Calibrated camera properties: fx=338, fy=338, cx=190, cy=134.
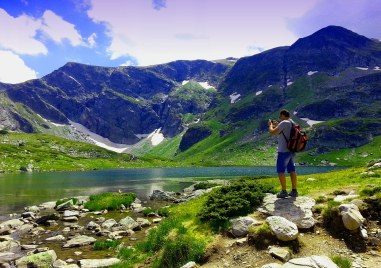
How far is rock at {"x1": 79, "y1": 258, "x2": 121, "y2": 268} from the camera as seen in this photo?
22.0 m

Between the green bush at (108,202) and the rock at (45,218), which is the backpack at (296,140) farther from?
the green bush at (108,202)

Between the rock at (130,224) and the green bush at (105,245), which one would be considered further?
the rock at (130,224)

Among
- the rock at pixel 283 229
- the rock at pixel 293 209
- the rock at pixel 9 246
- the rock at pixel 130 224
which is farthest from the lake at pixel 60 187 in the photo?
the rock at pixel 283 229

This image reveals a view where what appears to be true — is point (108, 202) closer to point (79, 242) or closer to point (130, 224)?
point (130, 224)

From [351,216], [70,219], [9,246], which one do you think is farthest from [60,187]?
[351,216]

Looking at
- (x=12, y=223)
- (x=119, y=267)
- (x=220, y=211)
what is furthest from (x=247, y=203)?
(x=12, y=223)

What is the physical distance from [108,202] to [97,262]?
3094 cm

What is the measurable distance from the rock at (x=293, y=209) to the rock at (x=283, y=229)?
3.49 ft

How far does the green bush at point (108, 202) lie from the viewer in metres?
51.1

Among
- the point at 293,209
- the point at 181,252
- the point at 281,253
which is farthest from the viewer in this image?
the point at 293,209

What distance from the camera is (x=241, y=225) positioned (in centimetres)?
1848

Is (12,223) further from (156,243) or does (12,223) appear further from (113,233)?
(156,243)

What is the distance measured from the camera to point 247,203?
20219 millimetres

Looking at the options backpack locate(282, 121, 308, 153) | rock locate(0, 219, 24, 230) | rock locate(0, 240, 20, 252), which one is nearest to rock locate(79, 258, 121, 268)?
rock locate(0, 240, 20, 252)
